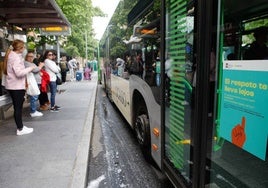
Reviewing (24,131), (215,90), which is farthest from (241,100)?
(24,131)

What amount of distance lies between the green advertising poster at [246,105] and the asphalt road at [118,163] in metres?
1.74

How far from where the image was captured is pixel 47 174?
3678 mm

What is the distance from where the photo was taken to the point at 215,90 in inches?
84.1

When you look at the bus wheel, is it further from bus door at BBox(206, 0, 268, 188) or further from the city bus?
bus door at BBox(206, 0, 268, 188)

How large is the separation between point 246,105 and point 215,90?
34 centimetres

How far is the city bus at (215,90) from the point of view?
185 cm

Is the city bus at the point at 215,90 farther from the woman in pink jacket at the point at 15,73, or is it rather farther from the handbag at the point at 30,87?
the handbag at the point at 30,87

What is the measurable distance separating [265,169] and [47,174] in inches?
110

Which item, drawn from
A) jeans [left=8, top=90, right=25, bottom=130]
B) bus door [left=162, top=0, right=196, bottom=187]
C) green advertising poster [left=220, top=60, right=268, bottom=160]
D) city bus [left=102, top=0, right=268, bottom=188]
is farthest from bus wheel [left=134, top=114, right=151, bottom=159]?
jeans [left=8, top=90, right=25, bottom=130]

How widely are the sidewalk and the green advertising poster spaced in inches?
88.5

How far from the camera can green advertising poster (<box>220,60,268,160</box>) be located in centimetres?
171

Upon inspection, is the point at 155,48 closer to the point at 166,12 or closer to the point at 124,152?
the point at 166,12

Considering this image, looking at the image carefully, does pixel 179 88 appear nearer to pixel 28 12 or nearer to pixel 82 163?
pixel 82 163

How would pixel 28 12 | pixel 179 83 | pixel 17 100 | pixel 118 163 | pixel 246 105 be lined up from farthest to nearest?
pixel 28 12 → pixel 17 100 → pixel 118 163 → pixel 179 83 → pixel 246 105
